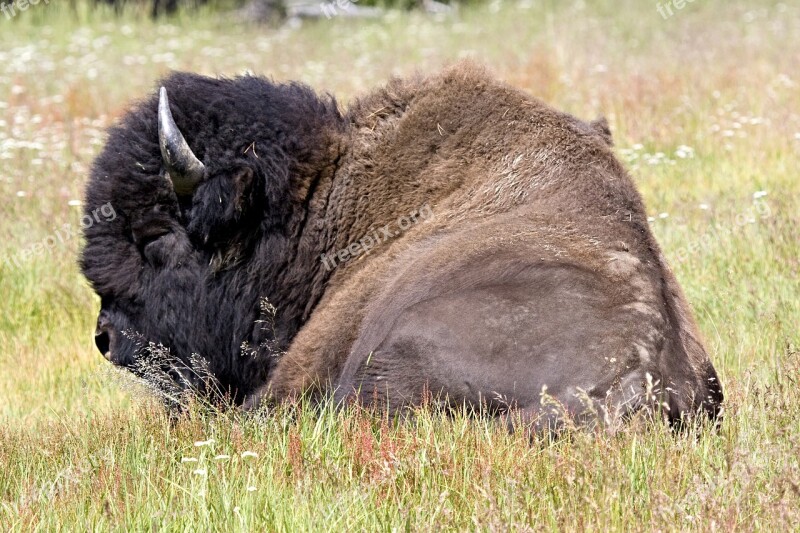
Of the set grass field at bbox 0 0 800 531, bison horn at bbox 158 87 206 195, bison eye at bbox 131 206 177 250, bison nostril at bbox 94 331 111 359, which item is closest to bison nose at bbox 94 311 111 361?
bison nostril at bbox 94 331 111 359

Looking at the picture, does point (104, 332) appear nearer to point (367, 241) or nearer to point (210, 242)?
point (210, 242)

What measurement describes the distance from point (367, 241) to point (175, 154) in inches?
37.4

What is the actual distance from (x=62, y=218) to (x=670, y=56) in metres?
8.27

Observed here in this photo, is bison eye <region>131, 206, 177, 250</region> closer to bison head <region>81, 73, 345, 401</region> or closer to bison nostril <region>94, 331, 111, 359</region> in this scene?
bison head <region>81, 73, 345, 401</region>

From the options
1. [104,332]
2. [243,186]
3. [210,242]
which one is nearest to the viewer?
[243,186]

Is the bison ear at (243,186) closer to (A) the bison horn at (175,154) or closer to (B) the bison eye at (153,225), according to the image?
(A) the bison horn at (175,154)

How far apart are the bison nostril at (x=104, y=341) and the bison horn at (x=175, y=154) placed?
894 mm

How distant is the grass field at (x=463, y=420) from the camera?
327cm

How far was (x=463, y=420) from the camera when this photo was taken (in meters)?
3.74

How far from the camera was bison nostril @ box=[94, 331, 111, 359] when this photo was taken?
504 centimetres

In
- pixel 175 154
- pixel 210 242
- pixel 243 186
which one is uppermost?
pixel 175 154

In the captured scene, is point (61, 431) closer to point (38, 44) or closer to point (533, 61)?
point (533, 61)

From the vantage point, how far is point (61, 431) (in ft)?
14.9

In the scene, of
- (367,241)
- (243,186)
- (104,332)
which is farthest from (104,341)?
(367,241)
